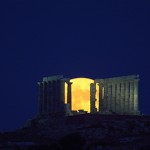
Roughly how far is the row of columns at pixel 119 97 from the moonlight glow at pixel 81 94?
2.67 metres

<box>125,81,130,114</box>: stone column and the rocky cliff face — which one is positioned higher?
<box>125,81,130,114</box>: stone column

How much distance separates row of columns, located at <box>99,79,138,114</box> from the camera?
183 metres

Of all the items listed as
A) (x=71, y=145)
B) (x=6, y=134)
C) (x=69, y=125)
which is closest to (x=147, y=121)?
(x=69, y=125)

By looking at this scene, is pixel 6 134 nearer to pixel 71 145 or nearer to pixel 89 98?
pixel 89 98

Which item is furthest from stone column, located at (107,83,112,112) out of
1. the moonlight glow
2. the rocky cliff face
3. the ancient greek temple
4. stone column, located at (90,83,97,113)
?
the rocky cliff face

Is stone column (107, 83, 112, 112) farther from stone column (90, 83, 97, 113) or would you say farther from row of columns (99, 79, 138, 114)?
stone column (90, 83, 97, 113)

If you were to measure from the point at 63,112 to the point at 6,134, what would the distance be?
54.2 feet

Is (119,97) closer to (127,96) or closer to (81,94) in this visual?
(127,96)

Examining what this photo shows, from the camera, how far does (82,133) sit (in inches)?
6353

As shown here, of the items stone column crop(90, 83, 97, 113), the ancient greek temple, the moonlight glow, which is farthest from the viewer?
stone column crop(90, 83, 97, 113)

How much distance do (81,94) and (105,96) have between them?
4924 mm

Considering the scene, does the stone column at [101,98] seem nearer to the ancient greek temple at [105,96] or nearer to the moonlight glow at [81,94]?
the ancient greek temple at [105,96]

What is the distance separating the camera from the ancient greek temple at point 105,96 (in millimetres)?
183125

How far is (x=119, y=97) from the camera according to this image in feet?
609
